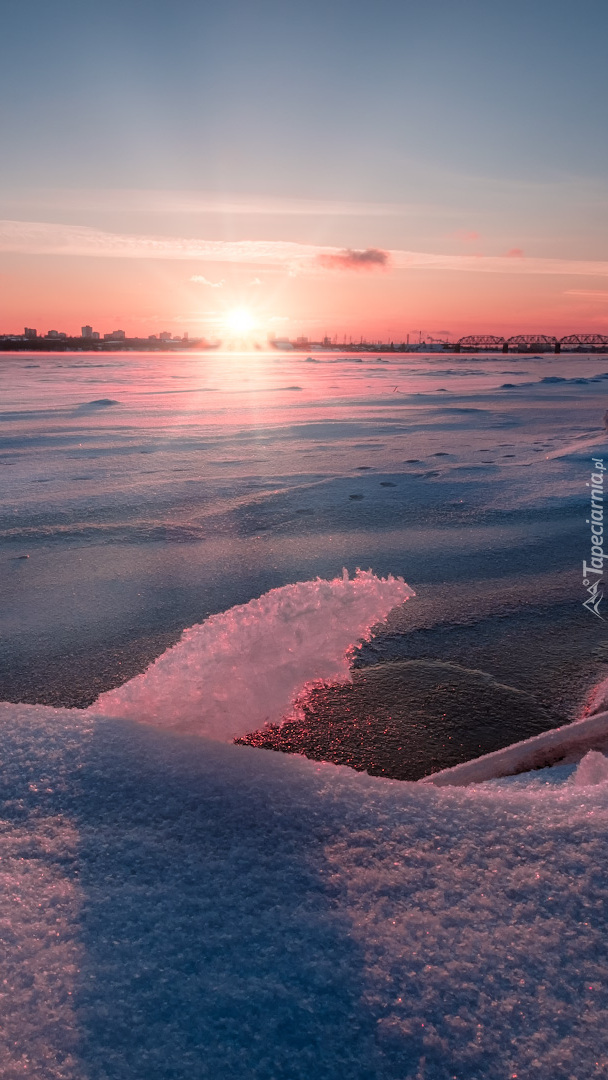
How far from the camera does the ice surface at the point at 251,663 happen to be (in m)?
1.77

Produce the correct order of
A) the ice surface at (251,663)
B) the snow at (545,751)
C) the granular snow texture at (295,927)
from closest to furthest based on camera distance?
1. the granular snow texture at (295,927)
2. the snow at (545,751)
3. the ice surface at (251,663)

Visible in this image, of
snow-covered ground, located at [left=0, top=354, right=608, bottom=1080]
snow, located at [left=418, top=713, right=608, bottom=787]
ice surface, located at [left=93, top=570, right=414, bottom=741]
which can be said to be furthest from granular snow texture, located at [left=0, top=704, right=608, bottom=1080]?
ice surface, located at [left=93, top=570, right=414, bottom=741]

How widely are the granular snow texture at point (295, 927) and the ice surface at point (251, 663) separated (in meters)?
0.54

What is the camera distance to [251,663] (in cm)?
199

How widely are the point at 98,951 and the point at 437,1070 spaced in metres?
0.42

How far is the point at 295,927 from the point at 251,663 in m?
1.18

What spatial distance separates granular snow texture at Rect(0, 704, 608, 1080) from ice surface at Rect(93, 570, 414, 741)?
544mm

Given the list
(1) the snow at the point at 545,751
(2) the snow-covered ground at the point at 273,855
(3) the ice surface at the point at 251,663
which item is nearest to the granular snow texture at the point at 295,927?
(2) the snow-covered ground at the point at 273,855

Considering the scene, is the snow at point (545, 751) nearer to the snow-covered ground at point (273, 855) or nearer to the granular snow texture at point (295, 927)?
the snow-covered ground at point (273, 855)

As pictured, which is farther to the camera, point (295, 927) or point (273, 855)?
point (273, 855)

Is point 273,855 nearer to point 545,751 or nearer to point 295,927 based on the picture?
point 295,927

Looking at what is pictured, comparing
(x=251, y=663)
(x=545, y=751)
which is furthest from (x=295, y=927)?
(x=251, y=663)

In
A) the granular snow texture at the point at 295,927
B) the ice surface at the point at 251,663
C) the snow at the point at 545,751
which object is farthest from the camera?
the ice surface at the point at 251,663

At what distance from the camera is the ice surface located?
177 centimetres
